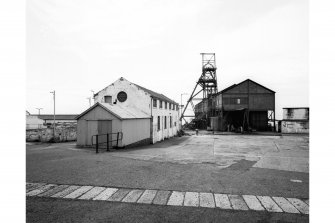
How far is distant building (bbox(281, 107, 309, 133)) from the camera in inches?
1206

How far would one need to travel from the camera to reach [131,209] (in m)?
4.82

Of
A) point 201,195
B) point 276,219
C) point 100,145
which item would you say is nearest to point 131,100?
point 100,145

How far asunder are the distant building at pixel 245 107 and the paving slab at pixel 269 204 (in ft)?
93.7

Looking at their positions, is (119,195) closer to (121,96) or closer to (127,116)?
(127,116)

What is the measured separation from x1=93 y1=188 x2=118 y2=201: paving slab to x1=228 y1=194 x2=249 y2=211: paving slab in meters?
3.44

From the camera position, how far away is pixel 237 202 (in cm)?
535

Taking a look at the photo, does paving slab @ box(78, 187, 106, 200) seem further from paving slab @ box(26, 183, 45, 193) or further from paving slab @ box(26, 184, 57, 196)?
paving slab @ box(26, 183, 45, 193)

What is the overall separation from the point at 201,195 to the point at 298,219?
238 cm

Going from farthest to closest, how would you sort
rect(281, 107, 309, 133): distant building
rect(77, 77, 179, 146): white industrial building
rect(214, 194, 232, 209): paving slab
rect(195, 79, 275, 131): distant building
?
rect(195, 79, 275, 131): distant building, rect(281, 107, 309, 133): distant building, rect(77, 77, 179, 146): white industrial building, rect(214, 194, 232, 209): paving slab

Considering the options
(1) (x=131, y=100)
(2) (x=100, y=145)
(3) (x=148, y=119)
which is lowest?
(2) (x=100, y=145)

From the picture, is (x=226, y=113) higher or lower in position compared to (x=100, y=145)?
higher

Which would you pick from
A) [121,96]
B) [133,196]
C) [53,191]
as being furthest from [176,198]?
[121,96]

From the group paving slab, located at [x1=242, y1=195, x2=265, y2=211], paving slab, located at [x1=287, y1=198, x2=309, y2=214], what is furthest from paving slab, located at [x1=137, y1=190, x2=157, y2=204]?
paving slab, located at [x1=287, y1=198, x2=309, y2=214]
